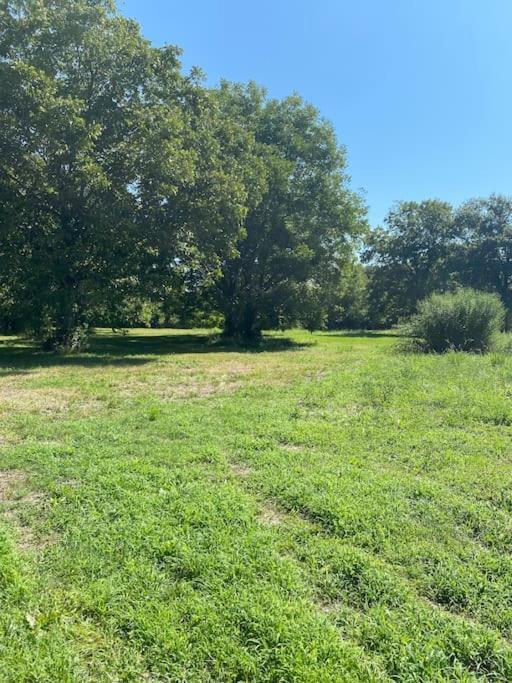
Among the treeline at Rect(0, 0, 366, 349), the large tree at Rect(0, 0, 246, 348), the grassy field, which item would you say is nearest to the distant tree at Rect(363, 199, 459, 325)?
the treeline at Rect(0, 0, 366, 349)

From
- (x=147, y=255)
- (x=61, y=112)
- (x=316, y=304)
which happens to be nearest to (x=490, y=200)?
(x=316, y=304)

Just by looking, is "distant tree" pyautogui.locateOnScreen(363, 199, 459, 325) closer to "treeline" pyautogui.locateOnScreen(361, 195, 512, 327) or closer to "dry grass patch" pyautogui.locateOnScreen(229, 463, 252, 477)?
"treeline" pyautogui.locateOnScreen(361, 195, 512, 327)

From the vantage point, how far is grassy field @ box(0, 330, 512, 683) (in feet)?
6.57

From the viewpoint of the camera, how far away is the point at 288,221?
2038 centimetres

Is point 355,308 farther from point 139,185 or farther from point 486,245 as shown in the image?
point 139,185

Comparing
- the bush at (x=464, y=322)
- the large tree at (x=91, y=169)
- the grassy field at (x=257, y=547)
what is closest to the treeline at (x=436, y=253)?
the bush at (x=464, y=322)

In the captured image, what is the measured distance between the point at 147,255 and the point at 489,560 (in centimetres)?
1435

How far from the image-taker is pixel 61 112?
12.1 meters

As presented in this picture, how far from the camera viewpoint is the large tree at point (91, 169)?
12477mm

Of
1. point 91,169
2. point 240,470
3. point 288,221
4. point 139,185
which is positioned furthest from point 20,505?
point 288,221

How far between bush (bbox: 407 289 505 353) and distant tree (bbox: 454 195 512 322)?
28078 millimetres

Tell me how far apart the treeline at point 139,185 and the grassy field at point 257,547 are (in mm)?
9332

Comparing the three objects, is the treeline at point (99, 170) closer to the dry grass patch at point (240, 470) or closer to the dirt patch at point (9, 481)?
the dirt patch at point (9, 481)

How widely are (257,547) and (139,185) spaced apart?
13.7m
